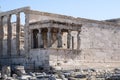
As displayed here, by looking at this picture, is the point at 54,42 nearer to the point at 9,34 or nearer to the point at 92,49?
the point at 9,34

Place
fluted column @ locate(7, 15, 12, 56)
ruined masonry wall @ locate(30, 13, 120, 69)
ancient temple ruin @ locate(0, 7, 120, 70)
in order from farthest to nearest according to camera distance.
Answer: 1. fluted column @ locate(7, 15, 12, 56)
2. ruined masonry wall @ locate(30, 13, 120, 69)
3. ancient temple ruin @ locate(0, 7, 120, 70)

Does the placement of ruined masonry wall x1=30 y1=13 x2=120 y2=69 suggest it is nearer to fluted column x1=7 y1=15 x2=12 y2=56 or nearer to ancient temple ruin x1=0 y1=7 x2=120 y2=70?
ancient temple ruin x1=0 y1=7 x2=120 y2=70

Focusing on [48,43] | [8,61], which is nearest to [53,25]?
[48,43]

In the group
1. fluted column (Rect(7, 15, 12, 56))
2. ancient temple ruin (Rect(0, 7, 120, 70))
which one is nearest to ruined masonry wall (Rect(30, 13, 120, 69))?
ancient temple ruin (Rect(0, 7, 120, 70))

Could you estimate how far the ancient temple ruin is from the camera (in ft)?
84.6

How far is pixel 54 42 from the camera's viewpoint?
1094 inches

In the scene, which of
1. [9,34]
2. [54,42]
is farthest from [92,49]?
[9,34]

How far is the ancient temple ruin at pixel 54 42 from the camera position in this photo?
25781mm

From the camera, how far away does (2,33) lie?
29656mm

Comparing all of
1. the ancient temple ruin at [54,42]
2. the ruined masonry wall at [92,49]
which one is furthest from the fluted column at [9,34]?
the ruined masonry wall at [92,49]

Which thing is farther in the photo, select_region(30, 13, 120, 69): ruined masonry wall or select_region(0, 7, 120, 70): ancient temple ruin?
select_region(30, 13, 120, 69): ruined masonry wall

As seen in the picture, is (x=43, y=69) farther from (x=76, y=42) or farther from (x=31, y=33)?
(x=76, y=42)

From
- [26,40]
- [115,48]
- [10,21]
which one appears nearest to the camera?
[26,40]

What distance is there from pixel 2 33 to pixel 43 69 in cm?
681
